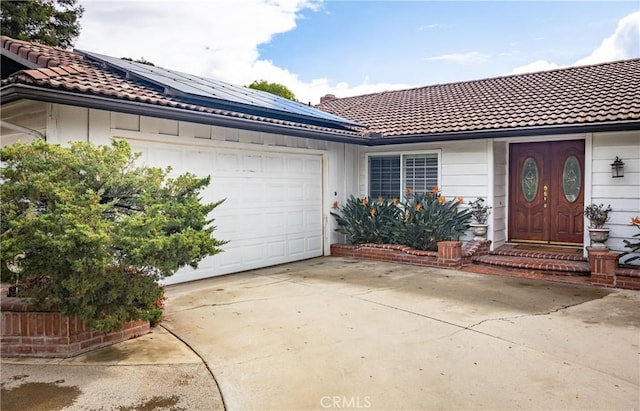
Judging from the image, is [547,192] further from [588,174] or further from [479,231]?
[479,231]

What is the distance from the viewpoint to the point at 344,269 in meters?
8.45

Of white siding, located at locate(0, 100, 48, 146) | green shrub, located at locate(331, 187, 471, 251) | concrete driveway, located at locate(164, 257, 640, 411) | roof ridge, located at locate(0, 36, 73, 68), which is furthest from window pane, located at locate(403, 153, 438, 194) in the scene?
white siding, located at locate(0, 100, 48, 146)

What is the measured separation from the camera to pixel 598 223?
793 centimetres

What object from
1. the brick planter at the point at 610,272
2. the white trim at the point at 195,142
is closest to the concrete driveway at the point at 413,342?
the brick planter at the point at 610,272

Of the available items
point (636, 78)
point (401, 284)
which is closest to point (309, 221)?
point (401, 284)

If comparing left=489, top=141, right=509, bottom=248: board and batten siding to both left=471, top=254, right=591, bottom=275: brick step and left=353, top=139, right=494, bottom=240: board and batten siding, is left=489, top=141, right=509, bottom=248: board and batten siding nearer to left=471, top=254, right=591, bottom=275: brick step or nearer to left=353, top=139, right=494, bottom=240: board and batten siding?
left=353, top=139, right=494, bottom=240: board and batten siding

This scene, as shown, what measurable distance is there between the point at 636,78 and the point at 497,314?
735 centimetres

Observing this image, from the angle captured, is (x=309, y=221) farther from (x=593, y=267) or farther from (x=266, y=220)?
(x=593, y=267)

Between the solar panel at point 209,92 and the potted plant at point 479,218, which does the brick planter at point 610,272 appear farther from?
the solar panel at point 209,92

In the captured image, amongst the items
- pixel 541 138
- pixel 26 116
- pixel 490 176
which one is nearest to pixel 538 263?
pixel 490 176

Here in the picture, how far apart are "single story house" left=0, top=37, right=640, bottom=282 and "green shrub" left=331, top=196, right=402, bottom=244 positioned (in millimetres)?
470

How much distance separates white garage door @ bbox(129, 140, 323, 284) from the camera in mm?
7375

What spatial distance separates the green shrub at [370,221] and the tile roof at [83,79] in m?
2.59

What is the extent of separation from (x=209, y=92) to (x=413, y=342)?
5537mm
